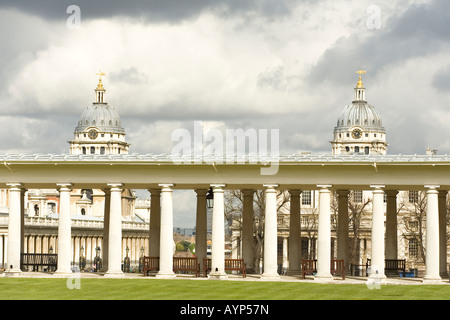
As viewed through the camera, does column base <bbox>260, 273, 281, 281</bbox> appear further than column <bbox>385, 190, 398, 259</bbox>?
No

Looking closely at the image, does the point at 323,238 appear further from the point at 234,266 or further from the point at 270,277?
the point at 234,266

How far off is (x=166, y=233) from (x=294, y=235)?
38.2 feet

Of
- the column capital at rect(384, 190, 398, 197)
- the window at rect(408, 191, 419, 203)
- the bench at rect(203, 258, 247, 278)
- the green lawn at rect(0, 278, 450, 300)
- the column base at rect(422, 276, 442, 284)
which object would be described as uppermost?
the window at rect(408, 191, 419, 203)

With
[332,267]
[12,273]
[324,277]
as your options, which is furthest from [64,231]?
[332,267]

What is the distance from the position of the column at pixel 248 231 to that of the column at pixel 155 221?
667cm

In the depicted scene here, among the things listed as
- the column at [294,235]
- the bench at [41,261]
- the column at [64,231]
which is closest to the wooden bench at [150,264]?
the column at [64,231]

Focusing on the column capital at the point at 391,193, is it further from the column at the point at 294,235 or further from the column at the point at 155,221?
the column at the point at 155,221

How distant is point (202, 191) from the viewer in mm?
95312

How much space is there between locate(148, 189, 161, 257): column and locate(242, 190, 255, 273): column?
667 centimetres

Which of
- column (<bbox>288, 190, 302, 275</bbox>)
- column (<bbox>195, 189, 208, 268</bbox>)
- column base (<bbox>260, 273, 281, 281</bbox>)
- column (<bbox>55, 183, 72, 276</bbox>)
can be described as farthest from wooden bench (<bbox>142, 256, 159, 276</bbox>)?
column (<bbox>288, 190, 302, 275</bbox>)

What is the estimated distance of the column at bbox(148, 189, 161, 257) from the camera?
314ft

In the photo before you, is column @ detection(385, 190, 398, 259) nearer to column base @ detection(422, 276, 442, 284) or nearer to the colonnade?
the colonnade
